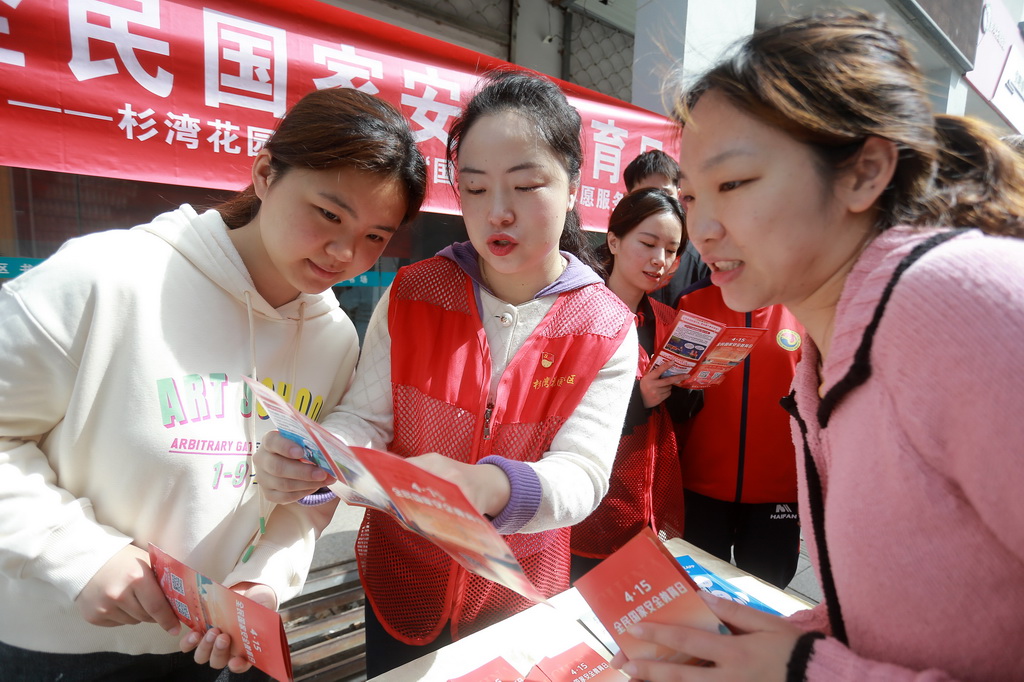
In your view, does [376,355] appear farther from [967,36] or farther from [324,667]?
[967,36]

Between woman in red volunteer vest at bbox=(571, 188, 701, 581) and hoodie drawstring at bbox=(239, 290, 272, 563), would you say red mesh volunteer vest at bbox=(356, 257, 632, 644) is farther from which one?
woman in red volunteer vest at bbox=(571, 188, 701, 581)

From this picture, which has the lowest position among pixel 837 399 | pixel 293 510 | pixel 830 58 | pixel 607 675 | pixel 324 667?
pixel 324 667

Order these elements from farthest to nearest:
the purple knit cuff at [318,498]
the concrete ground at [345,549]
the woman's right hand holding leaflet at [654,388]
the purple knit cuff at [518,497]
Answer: the concrete ground at [345,549] → the woman's right hand holding leaflet at [654,388] → the purple knit cuff at [318,498] → the purple knit cuff at [518,497]

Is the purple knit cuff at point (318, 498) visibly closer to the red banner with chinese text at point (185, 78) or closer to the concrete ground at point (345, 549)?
the red banner with chinese text at point (185, 78)

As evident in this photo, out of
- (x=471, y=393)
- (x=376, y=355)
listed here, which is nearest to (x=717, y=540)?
(x=471, y=393)

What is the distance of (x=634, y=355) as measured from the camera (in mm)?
1045

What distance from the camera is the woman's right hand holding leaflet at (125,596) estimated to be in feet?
2.49

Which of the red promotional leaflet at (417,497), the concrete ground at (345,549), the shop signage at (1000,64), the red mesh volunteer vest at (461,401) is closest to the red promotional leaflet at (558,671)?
the red mesh volunteer vest at (461,401)

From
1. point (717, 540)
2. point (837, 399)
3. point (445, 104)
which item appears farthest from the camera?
point (445, 104)

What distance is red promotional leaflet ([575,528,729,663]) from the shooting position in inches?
22.7

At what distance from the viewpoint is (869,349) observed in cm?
49

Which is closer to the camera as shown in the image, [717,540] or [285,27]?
[717,540]

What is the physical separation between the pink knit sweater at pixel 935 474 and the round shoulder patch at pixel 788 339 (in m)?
1.15

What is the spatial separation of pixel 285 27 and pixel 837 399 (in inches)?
86.3
